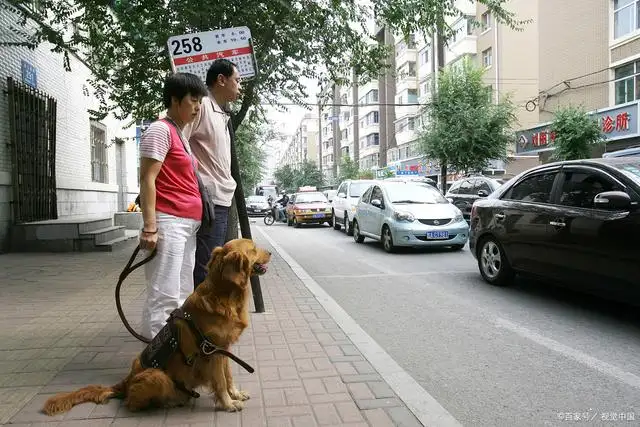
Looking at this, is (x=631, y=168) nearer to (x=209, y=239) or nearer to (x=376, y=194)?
(x=209, y=239)

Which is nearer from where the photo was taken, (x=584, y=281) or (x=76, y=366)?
(x=76, y=366)

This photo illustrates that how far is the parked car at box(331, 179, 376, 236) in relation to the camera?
16859 millimetres

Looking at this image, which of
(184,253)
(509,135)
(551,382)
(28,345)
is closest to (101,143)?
(28,345)

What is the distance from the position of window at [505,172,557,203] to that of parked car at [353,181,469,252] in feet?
12.6

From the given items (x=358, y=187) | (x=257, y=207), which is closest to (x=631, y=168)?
(x=358, y=187)

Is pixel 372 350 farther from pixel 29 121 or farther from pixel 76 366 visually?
pixel 29 121

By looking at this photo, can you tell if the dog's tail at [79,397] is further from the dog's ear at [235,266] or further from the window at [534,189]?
the window at [534,189]

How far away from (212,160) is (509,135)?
2548 cm

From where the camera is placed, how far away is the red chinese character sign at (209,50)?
16.9 feet

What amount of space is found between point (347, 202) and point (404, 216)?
630 cm

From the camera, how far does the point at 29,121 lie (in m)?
11.6

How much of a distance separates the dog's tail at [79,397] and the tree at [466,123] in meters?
24.3

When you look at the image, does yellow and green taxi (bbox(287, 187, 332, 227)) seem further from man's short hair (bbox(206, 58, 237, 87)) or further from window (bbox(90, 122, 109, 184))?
man's short hair (bbox(206, 58, 237, 87))

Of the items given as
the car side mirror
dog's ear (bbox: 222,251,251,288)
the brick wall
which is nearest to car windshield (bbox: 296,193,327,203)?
the brick wall
